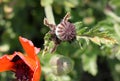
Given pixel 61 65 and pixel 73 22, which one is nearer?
pixel 61 65

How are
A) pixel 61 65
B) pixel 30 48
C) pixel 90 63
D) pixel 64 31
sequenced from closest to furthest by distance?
pixel 30 48 → pixel 64 31 → pixel 61 65 → pixel 90 63

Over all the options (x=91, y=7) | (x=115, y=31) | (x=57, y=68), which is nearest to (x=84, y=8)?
(x=91, y=7)

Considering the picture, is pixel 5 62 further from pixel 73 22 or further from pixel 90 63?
pixel 73 22

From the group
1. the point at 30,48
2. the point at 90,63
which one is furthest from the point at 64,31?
the point at 90,63

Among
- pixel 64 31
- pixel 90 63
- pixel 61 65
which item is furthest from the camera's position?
pixel 90 63

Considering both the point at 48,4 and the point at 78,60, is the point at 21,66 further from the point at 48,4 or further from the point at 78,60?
the point at 78,60

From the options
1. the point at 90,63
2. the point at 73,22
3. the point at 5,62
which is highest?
the point at 5,62

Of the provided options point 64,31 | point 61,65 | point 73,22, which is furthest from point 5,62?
point 73,22

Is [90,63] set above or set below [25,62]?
below
